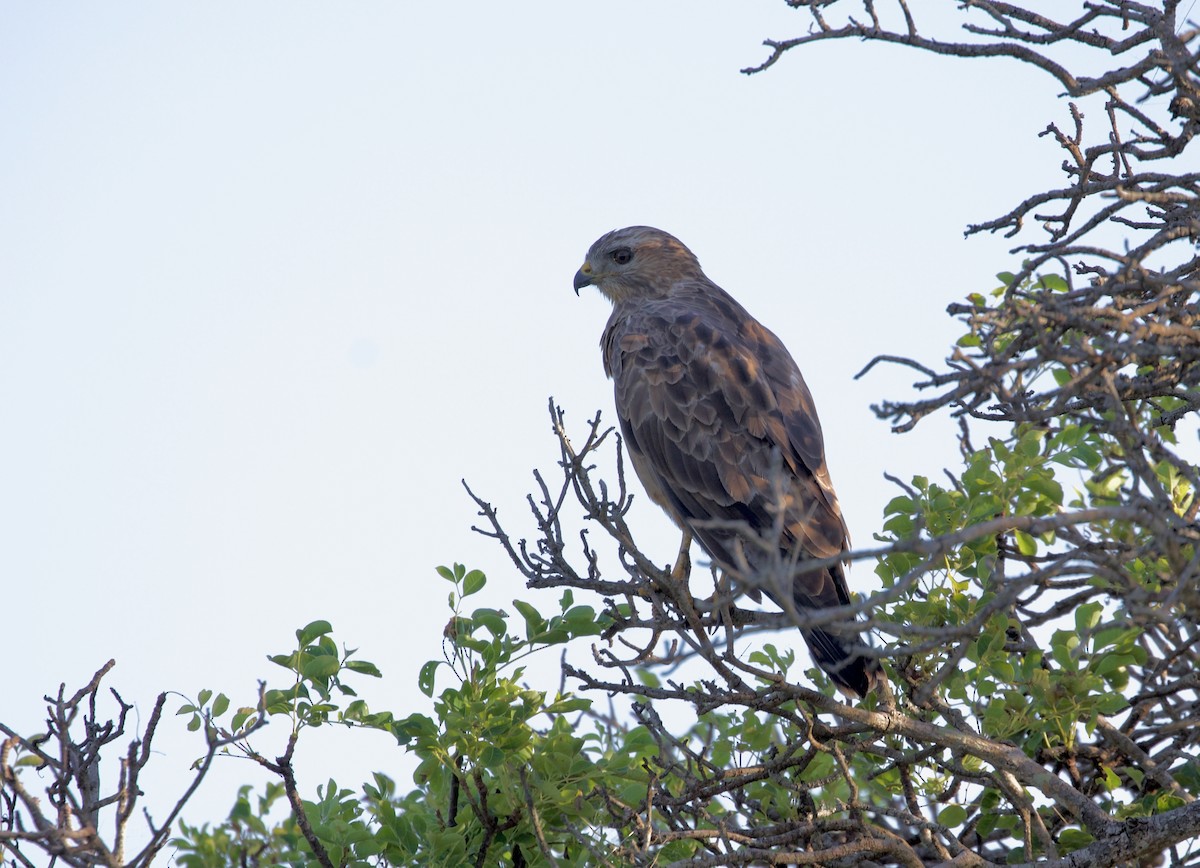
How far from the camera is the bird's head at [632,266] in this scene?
776 cm

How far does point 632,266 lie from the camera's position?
7.80 m

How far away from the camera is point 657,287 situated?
25.3 feet

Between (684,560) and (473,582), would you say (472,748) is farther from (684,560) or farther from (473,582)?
(684,560)

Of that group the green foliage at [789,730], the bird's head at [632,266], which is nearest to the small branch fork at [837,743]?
the green foliage at [789,730]

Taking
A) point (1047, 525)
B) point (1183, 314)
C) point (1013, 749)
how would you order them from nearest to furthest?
point (1047, 525) < point (1183, 314) < point (1013, 749)

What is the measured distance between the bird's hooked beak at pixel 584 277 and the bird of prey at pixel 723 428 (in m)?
0.71

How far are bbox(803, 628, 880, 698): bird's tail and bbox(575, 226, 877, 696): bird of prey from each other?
35 cm

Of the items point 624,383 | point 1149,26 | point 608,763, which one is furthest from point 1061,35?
point 624,383

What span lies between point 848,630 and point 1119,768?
7.15 ft

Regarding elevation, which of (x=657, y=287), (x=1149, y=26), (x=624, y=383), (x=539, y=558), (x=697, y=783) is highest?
(x=657, y=287)

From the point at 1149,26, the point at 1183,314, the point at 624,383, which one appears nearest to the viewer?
the point at 1183,314

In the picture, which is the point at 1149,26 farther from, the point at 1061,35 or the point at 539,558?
the point at 539,558

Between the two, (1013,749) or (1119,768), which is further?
(1119,768)

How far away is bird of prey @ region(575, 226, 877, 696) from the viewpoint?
18.3 feet
